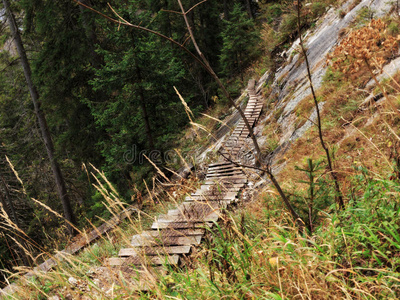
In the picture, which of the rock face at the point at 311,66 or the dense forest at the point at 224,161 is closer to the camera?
the dense forest at the point at 224,161

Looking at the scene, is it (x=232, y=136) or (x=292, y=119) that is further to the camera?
(x=232, y=136)

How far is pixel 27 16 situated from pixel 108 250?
12.4m

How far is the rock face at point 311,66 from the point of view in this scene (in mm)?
7488

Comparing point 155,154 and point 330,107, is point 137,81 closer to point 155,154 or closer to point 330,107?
point 155,154

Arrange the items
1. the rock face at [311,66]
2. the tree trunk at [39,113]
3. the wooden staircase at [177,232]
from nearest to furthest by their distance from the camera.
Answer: the wooden staircase at [177,232], the rock face at [311,66], the tree trunk at [39,113]

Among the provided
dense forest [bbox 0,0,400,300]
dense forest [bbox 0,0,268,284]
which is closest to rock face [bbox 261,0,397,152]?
dense forest [bbox 0,0,400,300]

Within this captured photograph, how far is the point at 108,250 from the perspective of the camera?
5059mm

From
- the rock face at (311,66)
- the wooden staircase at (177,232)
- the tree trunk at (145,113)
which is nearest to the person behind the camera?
the wooden staircase at (177,232)

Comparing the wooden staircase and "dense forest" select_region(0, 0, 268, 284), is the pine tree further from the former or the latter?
the wooden staircase

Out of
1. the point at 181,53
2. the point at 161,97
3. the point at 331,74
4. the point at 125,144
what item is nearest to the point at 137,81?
the point at 161,97

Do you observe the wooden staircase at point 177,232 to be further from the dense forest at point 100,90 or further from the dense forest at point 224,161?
the dense forest at point 100,90

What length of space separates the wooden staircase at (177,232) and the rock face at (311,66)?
1.65 meters

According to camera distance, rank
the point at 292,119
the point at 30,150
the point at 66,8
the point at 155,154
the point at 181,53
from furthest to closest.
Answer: the point at 181,53 < the point at 30,150 < the point at 66,8 < the point at 155,154 < the point at 292,119

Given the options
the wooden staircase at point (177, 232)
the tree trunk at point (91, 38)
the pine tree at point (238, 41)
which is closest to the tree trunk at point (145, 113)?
the wooden staircase at point (177, 232)
